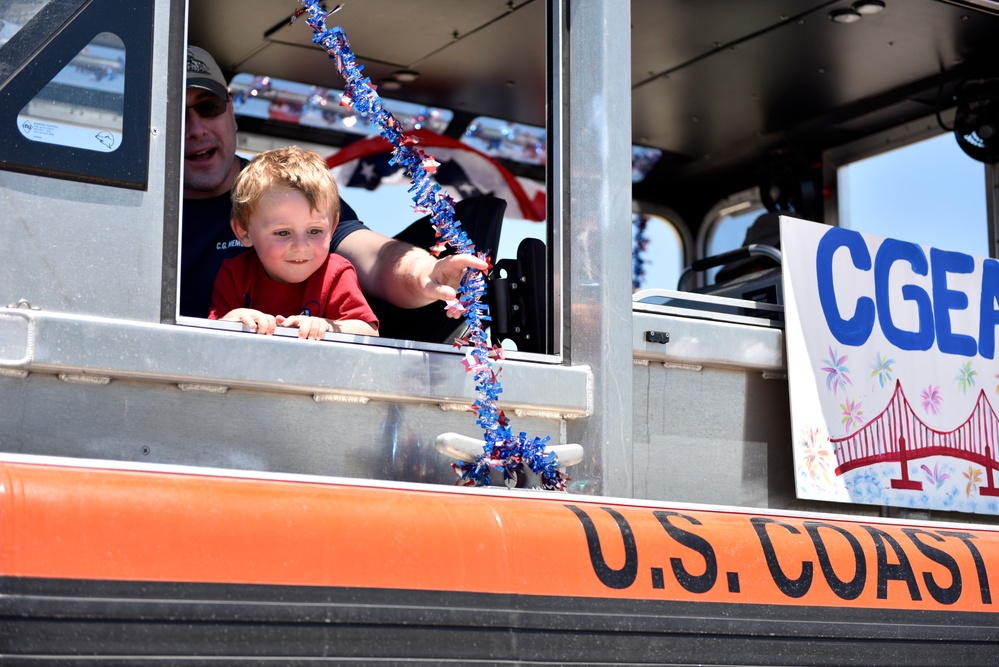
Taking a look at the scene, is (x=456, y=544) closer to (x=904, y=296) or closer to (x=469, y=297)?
(x=469, y=297)

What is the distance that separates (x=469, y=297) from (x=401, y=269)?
27cm

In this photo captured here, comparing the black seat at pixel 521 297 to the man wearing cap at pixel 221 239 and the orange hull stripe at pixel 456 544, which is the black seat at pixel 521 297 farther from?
the orange hull stripe at pixel 456 544

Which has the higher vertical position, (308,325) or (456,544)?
(308,325)

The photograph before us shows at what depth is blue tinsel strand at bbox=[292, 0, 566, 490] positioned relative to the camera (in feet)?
6.53

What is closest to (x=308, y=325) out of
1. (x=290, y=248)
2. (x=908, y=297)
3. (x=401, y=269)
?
(x=290, y=248)

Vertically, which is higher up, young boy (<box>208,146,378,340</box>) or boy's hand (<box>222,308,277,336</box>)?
young boy (<box>208,146,378,340</box>)

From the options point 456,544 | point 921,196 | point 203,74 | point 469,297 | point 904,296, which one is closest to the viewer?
point 456,544

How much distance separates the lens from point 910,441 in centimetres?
261

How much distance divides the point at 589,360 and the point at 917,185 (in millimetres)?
2294

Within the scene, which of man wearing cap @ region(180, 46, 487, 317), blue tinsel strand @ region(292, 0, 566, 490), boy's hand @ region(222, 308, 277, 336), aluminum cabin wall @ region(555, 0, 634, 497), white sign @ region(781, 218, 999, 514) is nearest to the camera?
boy's hand @ region(222, 308, 277, 336)

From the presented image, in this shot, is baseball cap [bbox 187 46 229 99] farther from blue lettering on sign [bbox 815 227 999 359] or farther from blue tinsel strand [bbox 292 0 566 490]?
blue lettering on sign [bbox 815 227 999 359]

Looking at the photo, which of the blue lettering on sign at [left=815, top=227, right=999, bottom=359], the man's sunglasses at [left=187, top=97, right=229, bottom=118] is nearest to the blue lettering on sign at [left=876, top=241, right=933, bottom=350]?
the blue lettering on sign at [left=815, top=227, right=999, bottom=359]

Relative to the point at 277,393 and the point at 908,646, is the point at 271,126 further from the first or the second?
the point at 908,646

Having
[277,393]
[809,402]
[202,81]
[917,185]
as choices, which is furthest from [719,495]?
[917,185]
